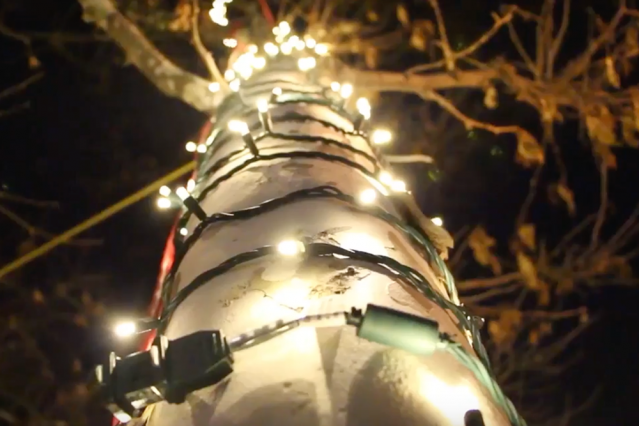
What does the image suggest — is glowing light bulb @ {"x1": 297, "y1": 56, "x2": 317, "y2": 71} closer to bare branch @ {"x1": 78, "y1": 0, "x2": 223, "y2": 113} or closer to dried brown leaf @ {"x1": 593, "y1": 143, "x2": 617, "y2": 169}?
bare branch @ {"x1": 78, "y1": 0, "x2": 223, "y2": 113}

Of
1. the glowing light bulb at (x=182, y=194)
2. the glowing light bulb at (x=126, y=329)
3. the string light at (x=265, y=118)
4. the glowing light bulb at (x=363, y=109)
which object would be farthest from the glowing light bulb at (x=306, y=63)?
the glowing light bulb at (x=126, y=329)

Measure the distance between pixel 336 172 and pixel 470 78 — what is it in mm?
2690

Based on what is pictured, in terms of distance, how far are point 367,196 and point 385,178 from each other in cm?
39

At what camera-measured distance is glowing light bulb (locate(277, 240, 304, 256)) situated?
49.5 inches

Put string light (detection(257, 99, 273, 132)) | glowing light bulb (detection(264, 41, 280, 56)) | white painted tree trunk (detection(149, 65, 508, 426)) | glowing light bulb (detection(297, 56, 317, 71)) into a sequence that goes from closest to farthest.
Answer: white painted tree trunk (detection(149, 65, 508, 426)) → string light (detection(257, 99, 273, 132)) → glowing light bulb (detection(297, 56, 317, 71)) → glowing light bulb (detection(264, 41, 280, 56))

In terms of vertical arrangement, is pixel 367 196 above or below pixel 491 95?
below

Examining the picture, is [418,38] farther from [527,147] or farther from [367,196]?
[367,196]

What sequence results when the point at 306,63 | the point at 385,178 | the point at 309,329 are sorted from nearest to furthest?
the point at 309,329
the point at 385,178
the point at 306,63

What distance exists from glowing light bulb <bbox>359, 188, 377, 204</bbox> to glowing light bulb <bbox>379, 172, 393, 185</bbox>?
0.23 m

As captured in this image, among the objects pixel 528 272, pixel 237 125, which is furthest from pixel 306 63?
pixel 528 272

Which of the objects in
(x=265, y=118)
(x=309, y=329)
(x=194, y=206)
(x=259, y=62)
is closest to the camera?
(x=309, y=329)

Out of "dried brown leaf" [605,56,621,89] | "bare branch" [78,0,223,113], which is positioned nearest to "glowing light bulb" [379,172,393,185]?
"bare branch" [78,0,223,113]

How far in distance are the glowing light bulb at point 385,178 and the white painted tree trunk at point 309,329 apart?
0.71 feet

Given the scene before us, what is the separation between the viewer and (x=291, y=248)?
49.6 inches
